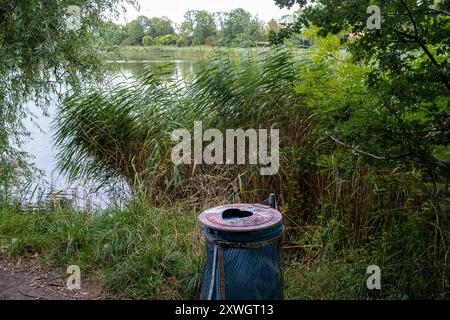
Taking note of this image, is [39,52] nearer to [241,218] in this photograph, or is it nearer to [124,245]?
[124,245]

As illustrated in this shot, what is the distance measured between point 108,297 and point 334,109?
1.99m

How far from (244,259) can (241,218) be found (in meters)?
0.23

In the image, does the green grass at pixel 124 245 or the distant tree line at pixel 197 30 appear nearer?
the green grass at pixel 124 245

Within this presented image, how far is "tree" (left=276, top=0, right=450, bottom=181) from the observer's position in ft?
7.50

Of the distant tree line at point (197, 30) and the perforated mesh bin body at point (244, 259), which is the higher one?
the distant tree line at point (197, 30)

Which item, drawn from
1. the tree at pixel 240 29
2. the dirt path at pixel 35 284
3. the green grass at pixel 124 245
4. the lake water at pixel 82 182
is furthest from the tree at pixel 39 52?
the dirt path at pixel 35 284

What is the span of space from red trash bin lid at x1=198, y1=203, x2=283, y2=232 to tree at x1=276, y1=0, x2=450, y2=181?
67 centimetres

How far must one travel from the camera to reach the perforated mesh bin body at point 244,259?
7.68 ft

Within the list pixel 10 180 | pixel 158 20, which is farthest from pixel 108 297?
pixel 158 20

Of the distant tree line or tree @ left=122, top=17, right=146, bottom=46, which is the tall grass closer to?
the distant tree line

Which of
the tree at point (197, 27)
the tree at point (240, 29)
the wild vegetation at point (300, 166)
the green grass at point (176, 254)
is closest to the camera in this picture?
the wild vegetation at point (300, 166)

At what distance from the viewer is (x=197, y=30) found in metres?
6.57

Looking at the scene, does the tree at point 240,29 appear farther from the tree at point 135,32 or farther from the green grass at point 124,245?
the green grass at point 124,245

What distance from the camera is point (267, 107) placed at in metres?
4.44
